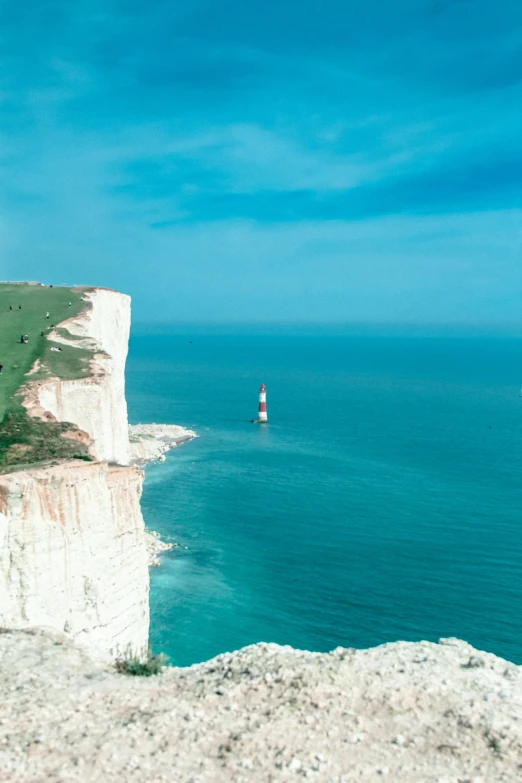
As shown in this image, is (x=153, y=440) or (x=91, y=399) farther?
(x=153, y=440)

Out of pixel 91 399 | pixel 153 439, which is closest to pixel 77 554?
pixel 91 399

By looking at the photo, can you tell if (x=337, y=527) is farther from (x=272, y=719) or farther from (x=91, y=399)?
(x=272, y=719)

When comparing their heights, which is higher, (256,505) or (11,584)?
(11,584)

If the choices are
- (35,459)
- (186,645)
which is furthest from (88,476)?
(186,645)

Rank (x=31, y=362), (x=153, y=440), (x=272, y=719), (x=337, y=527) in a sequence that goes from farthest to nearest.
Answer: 1. (x=153, y=440)
2. (x=337, y=527)
3. (x=31, y=362)
4. (x=272, y=719)

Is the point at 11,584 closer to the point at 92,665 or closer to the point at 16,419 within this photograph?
the point at 92,665

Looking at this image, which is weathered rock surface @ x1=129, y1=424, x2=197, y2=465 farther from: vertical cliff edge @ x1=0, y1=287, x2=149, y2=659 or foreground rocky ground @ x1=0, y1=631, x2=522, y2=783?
foreground rocky ground @ x1=0, y1=631, x2=522, y2=783
